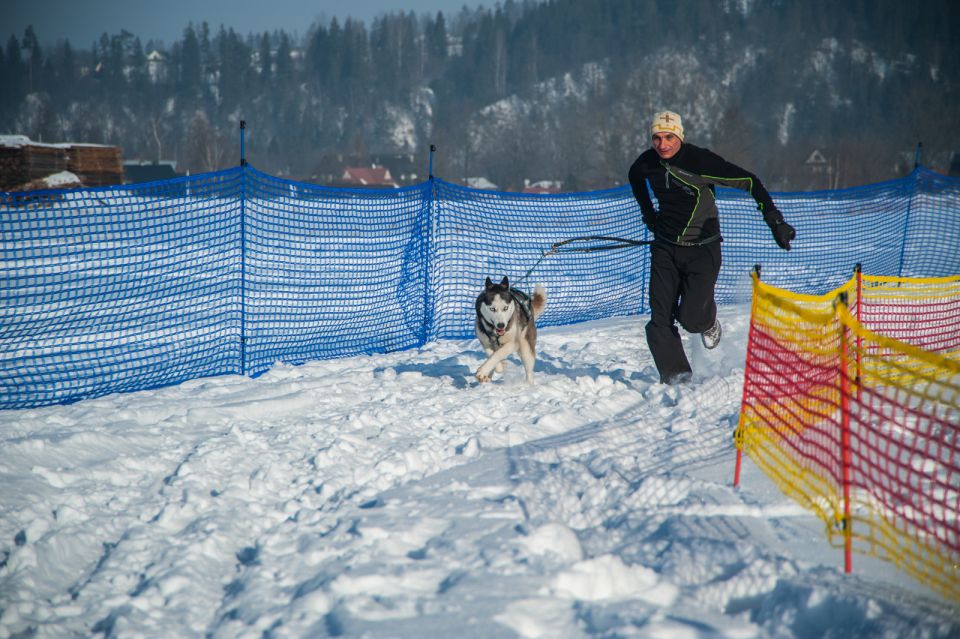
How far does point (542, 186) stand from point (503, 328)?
65.5 meters

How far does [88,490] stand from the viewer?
11.5 feet

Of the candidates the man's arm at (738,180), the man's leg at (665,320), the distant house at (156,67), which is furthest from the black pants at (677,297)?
the distant house at (156,67)

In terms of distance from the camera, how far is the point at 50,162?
33344mm

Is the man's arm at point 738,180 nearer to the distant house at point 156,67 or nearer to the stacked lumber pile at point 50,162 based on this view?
the stacked lumber pile at point 50,162

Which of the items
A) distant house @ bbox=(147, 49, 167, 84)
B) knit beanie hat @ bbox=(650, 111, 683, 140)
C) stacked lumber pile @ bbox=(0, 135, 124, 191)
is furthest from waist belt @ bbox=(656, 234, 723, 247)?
distant house @ bbox=(147, 49, 167, 84)

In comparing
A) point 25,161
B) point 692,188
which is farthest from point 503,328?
point 25,161

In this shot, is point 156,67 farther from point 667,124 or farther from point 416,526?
point 416,526

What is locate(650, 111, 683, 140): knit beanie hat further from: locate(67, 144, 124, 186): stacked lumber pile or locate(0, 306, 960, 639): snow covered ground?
locate(67, 144, 124, 186): stacked lumber pile

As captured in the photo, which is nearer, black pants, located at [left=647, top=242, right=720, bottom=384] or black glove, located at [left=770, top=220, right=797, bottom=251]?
black glove, located at [left=770, top=220, right=797, bottom=251]

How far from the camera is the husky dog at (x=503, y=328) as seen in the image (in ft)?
17.9

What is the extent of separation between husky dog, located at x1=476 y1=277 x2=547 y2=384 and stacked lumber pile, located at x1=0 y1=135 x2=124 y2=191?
103 ft

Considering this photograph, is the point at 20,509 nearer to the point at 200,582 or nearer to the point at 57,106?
the point at 200,582

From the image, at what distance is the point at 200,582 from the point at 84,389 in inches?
132

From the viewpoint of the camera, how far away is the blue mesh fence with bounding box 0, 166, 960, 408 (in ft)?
19.6
